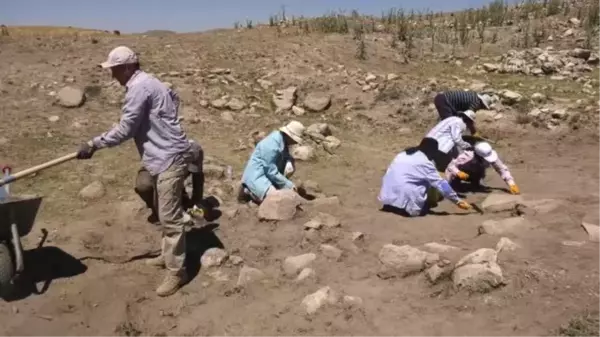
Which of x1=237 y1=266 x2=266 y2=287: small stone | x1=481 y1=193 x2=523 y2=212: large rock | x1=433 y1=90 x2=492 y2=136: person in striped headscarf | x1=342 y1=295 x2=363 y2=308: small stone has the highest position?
x1=433 y1=90 x2=492 y2=136: person in striped headscarf

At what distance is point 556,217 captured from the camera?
493 cm

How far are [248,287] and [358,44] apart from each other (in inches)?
300

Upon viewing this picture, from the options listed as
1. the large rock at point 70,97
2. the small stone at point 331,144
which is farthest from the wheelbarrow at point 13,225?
the large rock at point 70,97

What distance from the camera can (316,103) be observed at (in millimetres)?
9375

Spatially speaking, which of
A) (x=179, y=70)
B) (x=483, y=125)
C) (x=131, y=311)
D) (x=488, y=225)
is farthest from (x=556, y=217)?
(x=179, y=70)

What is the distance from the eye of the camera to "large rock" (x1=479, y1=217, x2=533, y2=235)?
473cm

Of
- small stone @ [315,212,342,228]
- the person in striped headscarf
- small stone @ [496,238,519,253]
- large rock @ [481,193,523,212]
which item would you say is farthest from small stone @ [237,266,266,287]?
the person in striped headscarf

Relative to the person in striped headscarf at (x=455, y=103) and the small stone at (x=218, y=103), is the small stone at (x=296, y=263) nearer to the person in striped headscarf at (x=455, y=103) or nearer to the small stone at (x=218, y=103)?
the person in striped headscarf at (x=455, y=103)

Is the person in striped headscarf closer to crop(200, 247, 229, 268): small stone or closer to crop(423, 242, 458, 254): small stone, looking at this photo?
crop(423, 242, 458, 254): small stone

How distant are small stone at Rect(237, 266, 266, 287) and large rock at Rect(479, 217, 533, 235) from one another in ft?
5.77

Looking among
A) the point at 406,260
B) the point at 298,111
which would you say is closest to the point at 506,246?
the point at 406,260

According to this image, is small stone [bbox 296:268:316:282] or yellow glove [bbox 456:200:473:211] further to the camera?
yellow glove [bbox 456:200:473:211]

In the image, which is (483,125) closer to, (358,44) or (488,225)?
(358,44)

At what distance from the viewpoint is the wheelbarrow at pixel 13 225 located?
4.16 m
